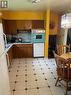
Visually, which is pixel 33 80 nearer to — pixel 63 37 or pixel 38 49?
pixel 38 49

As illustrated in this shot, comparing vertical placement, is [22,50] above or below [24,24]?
below

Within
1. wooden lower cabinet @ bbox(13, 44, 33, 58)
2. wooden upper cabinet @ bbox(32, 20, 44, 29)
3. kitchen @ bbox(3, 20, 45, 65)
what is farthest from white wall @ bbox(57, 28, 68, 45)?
wooden lower cabinet @ bbox(13, 44, 33, 58)

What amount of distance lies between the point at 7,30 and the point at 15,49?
1104 millimetres

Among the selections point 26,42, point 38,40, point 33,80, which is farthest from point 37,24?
point 33,80

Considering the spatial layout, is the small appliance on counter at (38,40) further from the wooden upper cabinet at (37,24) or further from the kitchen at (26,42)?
the wooden upper cabinet at (37,24)

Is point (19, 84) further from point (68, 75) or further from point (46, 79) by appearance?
point (68, 75)

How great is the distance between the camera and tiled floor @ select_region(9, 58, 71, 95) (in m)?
3.51

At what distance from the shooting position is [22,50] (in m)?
7.05

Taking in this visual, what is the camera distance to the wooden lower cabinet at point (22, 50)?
275 inches

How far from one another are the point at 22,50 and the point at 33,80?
3.01 m

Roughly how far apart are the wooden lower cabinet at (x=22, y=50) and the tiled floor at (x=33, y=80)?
1.30 metres

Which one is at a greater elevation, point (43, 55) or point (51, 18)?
point (51, 18)

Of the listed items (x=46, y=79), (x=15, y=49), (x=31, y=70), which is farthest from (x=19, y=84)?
(x=15, y=49)

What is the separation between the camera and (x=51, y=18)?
750 cm
